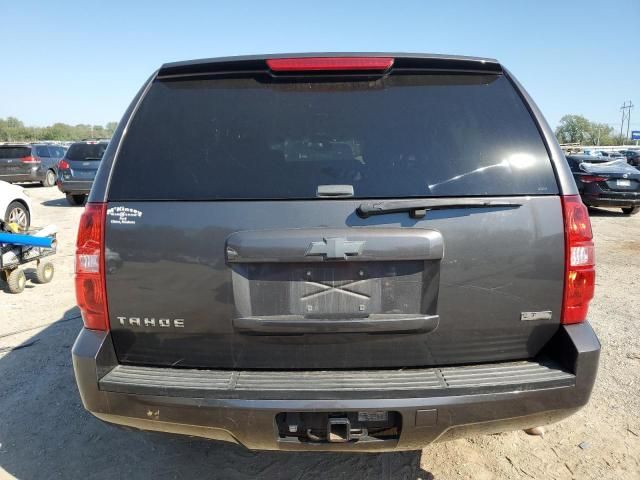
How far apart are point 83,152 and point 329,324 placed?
46.3 feet

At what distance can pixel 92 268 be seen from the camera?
6.23 feet

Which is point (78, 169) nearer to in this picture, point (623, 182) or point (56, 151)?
point (56, 151)

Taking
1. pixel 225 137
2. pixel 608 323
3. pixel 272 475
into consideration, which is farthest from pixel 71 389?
pixel 608 323

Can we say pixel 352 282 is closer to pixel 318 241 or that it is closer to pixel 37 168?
pixel 318 241

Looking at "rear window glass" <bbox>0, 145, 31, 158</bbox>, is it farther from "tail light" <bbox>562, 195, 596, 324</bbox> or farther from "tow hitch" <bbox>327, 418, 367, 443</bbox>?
"tail light" <bbox>562, 195, 596, 324</bbox>

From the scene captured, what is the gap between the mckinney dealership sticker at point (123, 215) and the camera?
188 centimetres

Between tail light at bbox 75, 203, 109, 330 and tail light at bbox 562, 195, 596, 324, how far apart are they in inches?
76.9

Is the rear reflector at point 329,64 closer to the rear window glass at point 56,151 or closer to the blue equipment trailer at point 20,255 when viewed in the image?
the blue equipment trailer at point 20,255

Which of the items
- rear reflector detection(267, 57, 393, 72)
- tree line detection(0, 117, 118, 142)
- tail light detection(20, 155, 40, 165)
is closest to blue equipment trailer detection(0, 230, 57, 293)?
rear reflector detection(267, 57, 393, 72)

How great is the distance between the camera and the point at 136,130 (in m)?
2.04

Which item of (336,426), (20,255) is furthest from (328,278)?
(20,255)

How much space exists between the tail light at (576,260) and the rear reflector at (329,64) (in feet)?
3.28

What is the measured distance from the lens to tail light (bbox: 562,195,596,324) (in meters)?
1.89

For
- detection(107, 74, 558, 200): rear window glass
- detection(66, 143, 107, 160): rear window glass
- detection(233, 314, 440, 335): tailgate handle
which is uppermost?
detection(66, 143, 107, 160): rear window glass
